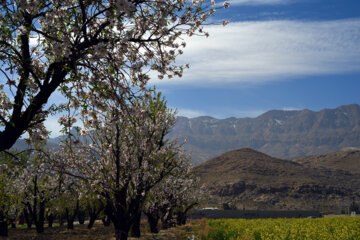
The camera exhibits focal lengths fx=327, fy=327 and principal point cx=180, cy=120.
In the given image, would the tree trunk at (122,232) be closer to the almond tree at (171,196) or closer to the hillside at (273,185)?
the almond tree at (171,196)

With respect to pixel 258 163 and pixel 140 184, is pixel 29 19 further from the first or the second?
pixel 258 163

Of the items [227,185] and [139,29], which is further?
[227,185]

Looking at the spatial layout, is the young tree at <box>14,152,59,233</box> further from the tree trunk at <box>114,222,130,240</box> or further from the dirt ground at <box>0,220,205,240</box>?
the tree trunk at <box>114,222,130,240</box>

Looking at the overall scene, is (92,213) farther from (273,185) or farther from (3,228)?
(273,185)

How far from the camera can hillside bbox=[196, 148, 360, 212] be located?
119688 mm

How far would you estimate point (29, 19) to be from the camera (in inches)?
250

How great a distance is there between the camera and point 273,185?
442 feet

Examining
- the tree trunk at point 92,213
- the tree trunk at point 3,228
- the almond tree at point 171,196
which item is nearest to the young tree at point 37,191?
the tree trunk at point 3,228

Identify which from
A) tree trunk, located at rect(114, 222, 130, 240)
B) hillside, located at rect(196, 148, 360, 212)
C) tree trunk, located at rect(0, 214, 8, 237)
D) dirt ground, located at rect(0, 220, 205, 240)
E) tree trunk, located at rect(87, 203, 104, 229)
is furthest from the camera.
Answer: hillside, located at rect(196, 148, 360, 212)

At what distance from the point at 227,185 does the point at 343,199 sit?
45.0 m

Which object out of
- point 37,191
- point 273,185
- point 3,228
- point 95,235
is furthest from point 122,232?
point 273,185

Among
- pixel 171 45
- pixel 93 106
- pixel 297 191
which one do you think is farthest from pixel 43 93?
pixel 297 191

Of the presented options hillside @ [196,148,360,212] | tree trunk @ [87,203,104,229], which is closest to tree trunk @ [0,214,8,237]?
tree trunk @ [87,203,104,229]

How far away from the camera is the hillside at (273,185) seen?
393 ft
